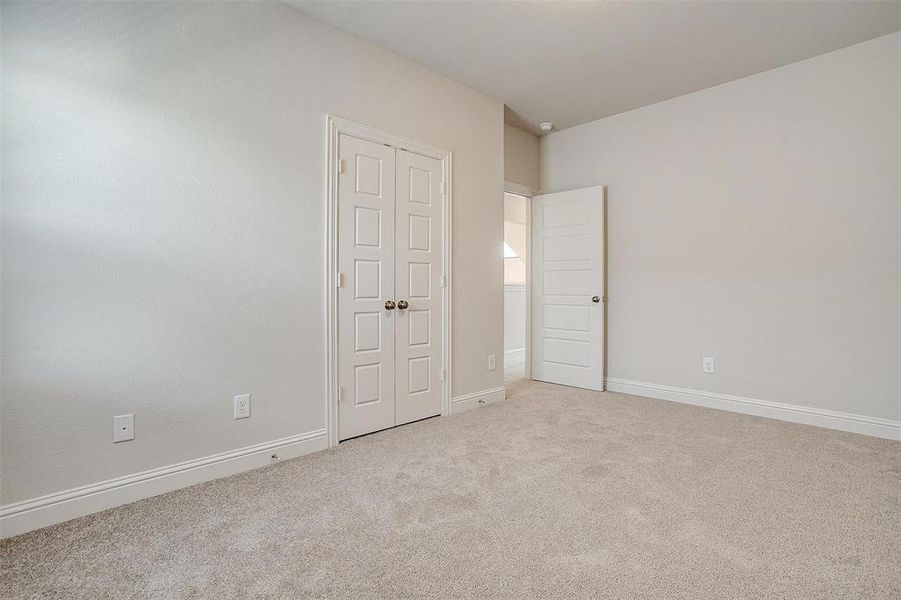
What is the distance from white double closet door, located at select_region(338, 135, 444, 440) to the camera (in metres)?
2.84

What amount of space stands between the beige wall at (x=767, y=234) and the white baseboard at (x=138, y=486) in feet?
10.7

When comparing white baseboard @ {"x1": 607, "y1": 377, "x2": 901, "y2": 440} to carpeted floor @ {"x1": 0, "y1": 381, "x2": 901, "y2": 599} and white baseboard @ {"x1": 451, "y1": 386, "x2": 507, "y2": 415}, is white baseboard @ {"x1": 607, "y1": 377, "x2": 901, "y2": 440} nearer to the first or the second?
carpeted floor @ {"x1": 0, "y1": 381, "x2": 901, "y2": 599}

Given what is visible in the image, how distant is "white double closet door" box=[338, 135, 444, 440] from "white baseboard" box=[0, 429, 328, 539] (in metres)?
0.46

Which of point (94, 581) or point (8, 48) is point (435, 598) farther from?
point (8, 48)

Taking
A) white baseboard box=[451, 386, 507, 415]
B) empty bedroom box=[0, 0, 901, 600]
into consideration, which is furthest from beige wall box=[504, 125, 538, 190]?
white baseboard box=[451, 386, 507, 415]

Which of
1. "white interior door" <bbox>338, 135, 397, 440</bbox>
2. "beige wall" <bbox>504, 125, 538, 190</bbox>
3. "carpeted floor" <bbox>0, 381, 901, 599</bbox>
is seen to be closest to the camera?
"carpeted floor" <bbox>0, 381, 901, 599</bbox>

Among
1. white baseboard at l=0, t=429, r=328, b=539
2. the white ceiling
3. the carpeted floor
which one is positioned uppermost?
the white ceiling

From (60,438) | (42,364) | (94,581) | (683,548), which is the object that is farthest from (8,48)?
(683,548)

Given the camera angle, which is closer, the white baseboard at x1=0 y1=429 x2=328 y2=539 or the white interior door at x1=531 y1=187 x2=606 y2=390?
the white baseboard at x1=0 y1=429 x2=328 y2=539

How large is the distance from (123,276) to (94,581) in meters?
1.24

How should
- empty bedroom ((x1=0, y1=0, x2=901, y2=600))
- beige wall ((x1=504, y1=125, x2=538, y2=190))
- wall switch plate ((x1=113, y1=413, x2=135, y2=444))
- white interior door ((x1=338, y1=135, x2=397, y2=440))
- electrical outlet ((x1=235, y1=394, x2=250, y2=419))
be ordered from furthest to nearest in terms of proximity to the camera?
A: beige wall ((x1=504, y1=125, x2=538, y2=190))
white interior door ((x1=338, y1=135, x2=397, y2=440))
electrical outlet ((x1=235, y1=394, x2=250, y2=419))
wall switch plate ((x1=113, y1=413, x2=135, y2=444))
empty bedroom ((x1=0, y1=0, x2=901, y2=600))

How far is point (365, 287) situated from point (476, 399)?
1444 millimetres

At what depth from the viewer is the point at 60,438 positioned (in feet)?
6.08

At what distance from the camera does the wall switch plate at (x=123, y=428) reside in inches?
77.9
